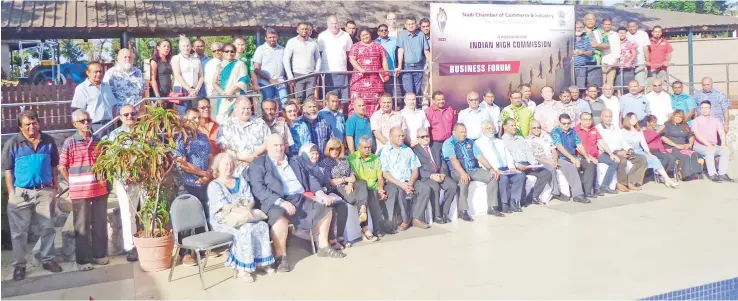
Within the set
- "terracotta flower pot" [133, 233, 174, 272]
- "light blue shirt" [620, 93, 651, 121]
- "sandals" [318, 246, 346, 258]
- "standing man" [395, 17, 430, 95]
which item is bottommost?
"sandals" [318, 246, 346, 258]

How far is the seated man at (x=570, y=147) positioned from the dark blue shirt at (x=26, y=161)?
20.4ft

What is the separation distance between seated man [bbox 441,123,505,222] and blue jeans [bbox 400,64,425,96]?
1.37 m

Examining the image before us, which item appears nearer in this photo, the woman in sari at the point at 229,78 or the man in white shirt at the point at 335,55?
the woman in sari at the point at 229,78

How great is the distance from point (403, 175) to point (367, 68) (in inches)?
78.3

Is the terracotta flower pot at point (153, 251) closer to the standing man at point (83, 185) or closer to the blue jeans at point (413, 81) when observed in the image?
the standing man at point (83, 185)

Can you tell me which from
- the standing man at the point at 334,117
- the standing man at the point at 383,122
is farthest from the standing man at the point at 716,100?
the standing man at the point at 334,117

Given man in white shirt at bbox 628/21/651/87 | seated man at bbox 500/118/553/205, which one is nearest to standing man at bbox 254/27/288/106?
seated man at bbox 500/118/553/205

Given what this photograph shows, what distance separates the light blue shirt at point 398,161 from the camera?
743cm

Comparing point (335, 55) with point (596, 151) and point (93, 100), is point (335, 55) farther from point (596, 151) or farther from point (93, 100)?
point (596, 151)

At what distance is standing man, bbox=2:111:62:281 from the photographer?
573 centimetres

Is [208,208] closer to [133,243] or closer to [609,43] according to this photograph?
[133,243]

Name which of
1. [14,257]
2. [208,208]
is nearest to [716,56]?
[208,208]

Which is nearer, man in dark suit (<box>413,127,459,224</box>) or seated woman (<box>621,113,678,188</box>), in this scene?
man in dark suit (<box>413,127,459,224</box>)

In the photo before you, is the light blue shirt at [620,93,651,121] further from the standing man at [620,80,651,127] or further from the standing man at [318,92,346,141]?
the standing man at [318,92,346,141]
